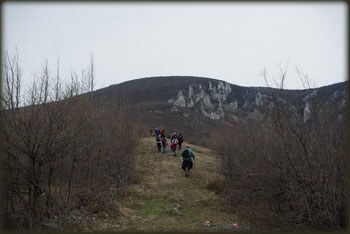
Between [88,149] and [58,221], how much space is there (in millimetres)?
2442

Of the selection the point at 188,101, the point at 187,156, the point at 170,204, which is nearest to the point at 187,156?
the point at 187,156

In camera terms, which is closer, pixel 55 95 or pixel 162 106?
pixel 55 95

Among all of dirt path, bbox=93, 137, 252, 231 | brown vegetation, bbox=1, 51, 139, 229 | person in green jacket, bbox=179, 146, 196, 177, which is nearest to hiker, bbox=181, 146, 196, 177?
person in green jacket, bbox=179, 146, 196, 177

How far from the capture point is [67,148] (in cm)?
646

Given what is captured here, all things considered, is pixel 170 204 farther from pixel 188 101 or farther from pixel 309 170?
→ pixel 188 101

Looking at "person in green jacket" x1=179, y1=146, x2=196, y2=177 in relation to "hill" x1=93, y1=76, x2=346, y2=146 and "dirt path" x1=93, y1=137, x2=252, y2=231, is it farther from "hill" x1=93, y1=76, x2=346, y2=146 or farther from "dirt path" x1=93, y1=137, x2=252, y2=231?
"hill" x1=93, y1=76, x2=346, y2=146

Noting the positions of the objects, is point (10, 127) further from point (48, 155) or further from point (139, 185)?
point (139, 185)

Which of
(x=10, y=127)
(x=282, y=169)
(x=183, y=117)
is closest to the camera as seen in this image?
(x=10, y=127)

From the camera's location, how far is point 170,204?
8742mm

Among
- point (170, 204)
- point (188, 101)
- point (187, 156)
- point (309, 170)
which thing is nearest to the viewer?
point (309, 170)

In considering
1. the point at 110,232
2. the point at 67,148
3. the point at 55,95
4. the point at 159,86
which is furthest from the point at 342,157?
the point at 159,86

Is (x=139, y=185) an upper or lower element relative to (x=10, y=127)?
lower

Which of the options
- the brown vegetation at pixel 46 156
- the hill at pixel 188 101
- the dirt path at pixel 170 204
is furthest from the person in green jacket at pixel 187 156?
the brown vegetation at pixel 46 156

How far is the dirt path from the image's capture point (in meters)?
6.68
